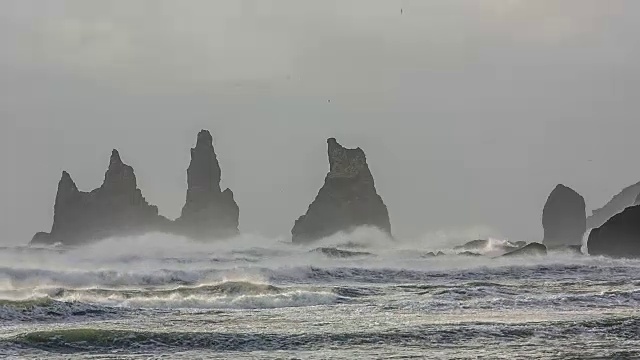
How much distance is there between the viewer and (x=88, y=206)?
4993 inches

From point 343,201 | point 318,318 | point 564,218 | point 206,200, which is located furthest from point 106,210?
point 318,318

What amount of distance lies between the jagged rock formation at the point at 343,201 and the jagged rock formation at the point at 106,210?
20259mm

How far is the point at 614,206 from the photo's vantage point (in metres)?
155

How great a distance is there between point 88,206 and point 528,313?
10336 cm

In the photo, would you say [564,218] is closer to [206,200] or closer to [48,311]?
[206,200]

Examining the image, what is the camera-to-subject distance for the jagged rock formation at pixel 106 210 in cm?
12475

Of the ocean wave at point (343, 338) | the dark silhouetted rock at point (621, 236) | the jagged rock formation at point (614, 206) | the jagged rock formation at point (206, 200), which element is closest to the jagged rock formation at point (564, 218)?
the jagged rock formation at point (614, 206)

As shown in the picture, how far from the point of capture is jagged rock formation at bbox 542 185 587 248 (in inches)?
4875

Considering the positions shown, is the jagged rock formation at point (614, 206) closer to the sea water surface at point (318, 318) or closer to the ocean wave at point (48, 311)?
the sea water surface at point (318, 318)

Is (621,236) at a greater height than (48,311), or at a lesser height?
greater

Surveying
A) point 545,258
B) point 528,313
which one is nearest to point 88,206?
point 545,258

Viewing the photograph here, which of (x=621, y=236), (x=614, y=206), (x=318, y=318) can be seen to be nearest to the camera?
(x=318, y=318)

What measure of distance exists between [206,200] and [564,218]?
47.5 m

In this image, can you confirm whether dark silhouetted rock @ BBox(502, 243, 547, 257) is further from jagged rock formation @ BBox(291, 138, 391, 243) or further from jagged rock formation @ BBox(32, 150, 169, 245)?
jagged rock formation @ BBox(32, 150, 169, 245)
